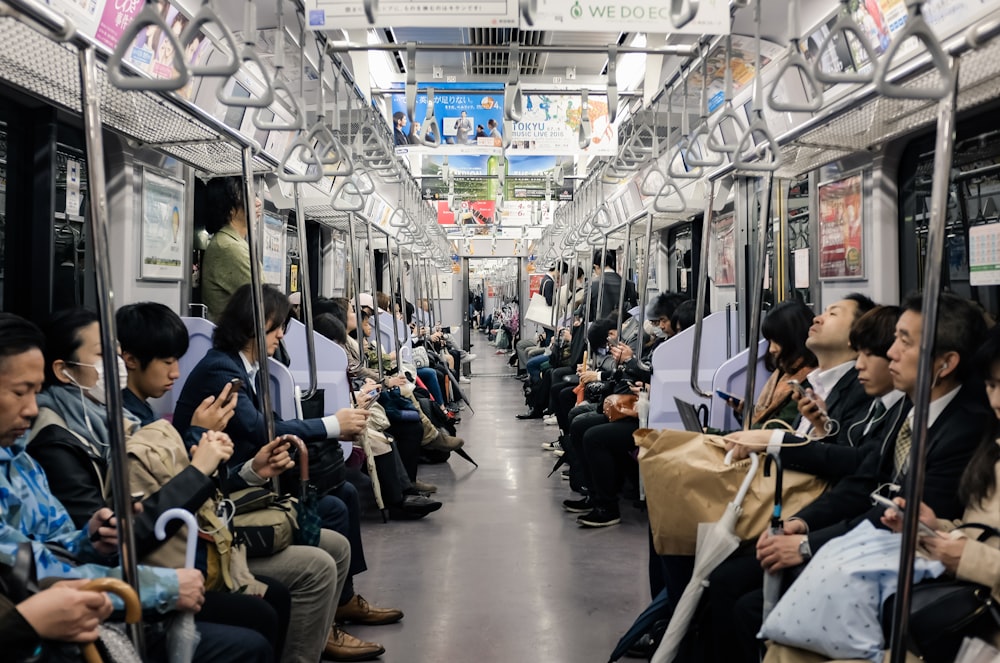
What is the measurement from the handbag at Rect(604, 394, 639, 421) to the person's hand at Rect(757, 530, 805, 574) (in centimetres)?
282

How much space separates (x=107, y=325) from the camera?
6.22ft

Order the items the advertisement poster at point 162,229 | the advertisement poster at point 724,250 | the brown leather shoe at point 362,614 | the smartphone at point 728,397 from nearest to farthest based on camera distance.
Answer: the brown leather shoe at point 362,614 < the smartphone at point 728,397 < the advertisement poster at point 162,229 < the advertisement poster at point 724,250

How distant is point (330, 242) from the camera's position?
870 cm

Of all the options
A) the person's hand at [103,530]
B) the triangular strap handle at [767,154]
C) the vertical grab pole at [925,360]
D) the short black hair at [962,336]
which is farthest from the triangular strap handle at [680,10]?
the person's hand at [103,530]

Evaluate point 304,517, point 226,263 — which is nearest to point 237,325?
point 304,517

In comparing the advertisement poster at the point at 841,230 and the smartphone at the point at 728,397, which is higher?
the advertisement poster at the point at 841,230

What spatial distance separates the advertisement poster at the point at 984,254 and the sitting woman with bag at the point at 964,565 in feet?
4.51

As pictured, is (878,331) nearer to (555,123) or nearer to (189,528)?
(189,528)

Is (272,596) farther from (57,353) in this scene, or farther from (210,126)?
(210,126)

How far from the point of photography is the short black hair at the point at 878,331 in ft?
9.11

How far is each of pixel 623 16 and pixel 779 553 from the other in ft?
6.59

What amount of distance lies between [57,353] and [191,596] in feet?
2.85

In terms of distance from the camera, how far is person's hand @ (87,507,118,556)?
2.14m

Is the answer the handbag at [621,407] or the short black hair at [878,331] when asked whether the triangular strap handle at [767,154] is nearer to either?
the short black hair at [878,331]
